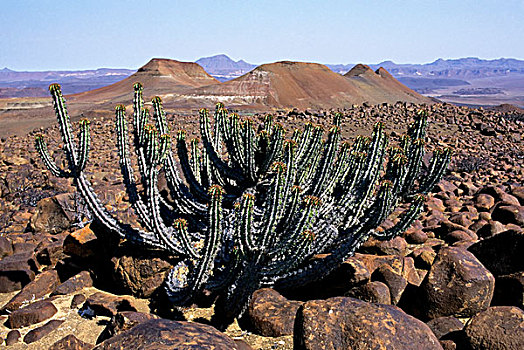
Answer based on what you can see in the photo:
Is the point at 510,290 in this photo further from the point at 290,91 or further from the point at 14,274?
the point at 290,91

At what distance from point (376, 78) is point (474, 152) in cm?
4065

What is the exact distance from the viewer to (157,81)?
58750 millimetres

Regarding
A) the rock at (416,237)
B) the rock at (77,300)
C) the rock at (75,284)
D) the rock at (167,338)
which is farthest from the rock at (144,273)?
the rock at (416,237)

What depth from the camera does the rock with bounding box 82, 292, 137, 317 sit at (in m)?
4.29

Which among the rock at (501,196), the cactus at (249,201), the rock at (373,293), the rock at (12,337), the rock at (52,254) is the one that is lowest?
the rock at (12,337)

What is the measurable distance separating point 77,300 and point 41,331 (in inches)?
23.8

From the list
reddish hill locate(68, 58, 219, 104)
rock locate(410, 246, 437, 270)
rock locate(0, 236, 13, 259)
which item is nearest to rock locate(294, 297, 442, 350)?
rock locate(410, 246, 437, 270)

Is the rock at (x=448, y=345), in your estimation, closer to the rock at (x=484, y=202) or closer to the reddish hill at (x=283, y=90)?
the rock at (x=484, y=202)

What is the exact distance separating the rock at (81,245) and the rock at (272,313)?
2.40m

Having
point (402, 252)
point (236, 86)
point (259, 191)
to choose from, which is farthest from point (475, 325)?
point (236, 86)

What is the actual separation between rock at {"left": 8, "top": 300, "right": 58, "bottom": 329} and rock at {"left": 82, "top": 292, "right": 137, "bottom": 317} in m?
0.35

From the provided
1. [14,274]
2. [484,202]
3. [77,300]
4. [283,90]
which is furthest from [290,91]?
[77,300]

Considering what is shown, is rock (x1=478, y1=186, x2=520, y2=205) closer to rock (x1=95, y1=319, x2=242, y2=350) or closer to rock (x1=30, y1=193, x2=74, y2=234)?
rock (x1=95, y1=319, x2=242, y2=350)

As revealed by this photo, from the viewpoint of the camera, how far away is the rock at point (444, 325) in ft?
11.0
